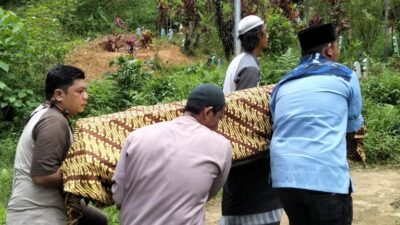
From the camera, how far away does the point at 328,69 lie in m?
3.08

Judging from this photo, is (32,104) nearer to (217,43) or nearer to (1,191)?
(1,191)

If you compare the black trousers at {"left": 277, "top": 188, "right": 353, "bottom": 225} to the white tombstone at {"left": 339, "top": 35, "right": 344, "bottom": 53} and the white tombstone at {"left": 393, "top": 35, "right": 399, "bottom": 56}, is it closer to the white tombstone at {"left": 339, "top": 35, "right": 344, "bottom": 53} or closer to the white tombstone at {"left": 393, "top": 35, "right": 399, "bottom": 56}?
the white tombstone at {"left": 339, "top": 35, "right": 344, "bottom": 53}

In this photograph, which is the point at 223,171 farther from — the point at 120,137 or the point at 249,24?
the point at 249,24

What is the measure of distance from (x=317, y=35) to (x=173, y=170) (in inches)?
48.8

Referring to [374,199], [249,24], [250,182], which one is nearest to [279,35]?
[374,199]

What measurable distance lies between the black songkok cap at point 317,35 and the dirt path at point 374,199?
2364 mm

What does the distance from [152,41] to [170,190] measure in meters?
9.84

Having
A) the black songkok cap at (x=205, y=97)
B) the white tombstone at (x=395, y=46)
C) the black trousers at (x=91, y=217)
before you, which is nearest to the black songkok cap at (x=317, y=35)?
the black songkok cap at (x=205, y=97)

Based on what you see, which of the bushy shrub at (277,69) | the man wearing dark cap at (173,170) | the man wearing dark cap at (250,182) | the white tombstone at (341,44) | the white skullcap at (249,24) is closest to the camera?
the man wearing dark cap at (173,170)

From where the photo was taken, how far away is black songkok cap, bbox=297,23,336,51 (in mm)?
3180

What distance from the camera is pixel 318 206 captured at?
2.95m

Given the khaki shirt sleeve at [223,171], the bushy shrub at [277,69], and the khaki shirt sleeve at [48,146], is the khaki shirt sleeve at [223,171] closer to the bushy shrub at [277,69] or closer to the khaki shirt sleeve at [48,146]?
the khaki shirt sleeve at [48,146]

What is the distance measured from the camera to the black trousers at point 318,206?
9.67 feet

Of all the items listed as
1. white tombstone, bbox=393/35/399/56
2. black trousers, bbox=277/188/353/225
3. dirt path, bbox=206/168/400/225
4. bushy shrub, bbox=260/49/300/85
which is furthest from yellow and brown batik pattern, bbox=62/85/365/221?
white tombstone, bbox=393/35/399/56
